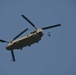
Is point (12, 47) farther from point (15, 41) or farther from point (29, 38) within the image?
point (29, 38)

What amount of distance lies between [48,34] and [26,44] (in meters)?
5.68

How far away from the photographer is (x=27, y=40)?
40.4 m

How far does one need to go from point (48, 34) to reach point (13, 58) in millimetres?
11587

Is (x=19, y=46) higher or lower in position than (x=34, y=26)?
lower

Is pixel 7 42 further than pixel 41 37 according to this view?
Yes

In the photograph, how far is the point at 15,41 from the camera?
42.0 m

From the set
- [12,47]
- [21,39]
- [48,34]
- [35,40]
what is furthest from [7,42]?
[48,34]

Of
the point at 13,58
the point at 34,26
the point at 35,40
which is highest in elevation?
the point at 34,26

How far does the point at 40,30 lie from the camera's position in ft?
133

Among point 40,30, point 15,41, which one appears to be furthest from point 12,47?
point 40,30

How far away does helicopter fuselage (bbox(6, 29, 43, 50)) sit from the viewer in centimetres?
3991

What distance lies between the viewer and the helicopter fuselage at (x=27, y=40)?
1571 inches

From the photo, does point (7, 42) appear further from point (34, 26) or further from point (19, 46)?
point (34, 26)

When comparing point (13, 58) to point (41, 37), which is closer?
point (41, 37)
